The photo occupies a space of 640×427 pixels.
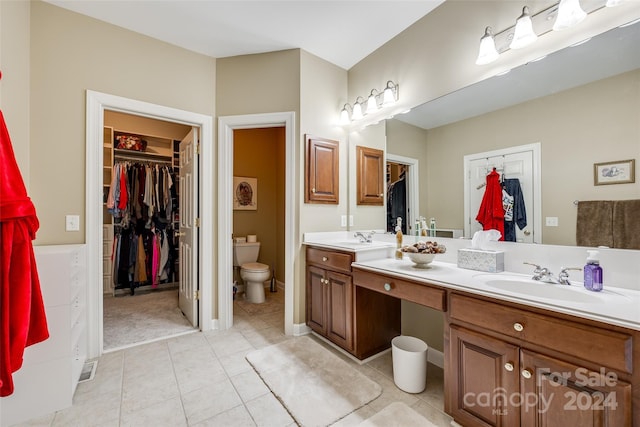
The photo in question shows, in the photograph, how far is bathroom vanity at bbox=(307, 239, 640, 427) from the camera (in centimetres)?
92

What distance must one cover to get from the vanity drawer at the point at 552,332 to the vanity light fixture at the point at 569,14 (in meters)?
1.44

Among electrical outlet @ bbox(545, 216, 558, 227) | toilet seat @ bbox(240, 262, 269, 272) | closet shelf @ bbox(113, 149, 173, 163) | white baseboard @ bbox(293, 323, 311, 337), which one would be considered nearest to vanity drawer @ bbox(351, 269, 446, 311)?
electrical outlet @ bbox(545, 216, 558, 227)

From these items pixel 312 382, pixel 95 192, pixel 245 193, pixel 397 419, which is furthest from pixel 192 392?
pixel 245 193

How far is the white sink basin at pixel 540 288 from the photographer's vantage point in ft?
4.11

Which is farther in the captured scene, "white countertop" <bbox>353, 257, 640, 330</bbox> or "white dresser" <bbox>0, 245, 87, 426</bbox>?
"white dresser" <bbox>0, 245, 87, 426</bbox>

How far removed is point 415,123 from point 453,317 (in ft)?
5.20

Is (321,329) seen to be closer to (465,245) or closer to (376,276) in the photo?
(376,276)

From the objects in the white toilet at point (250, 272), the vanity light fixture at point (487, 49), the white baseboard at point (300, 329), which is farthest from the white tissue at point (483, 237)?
the white toilet at point (250, 272)

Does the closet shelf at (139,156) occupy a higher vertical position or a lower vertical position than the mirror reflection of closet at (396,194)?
higher

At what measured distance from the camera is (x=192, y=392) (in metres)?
1.75

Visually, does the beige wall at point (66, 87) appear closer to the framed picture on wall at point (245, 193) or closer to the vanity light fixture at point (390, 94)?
the framed picture on wall at point (245, 193)

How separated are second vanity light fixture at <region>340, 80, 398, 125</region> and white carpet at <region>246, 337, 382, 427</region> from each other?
2.23 m

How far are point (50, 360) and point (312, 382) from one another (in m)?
1.59

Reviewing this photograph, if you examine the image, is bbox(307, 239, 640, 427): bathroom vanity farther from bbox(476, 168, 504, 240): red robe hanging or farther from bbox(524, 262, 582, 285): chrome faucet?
bbox(476, 168, 504, 240): red robe hanging
